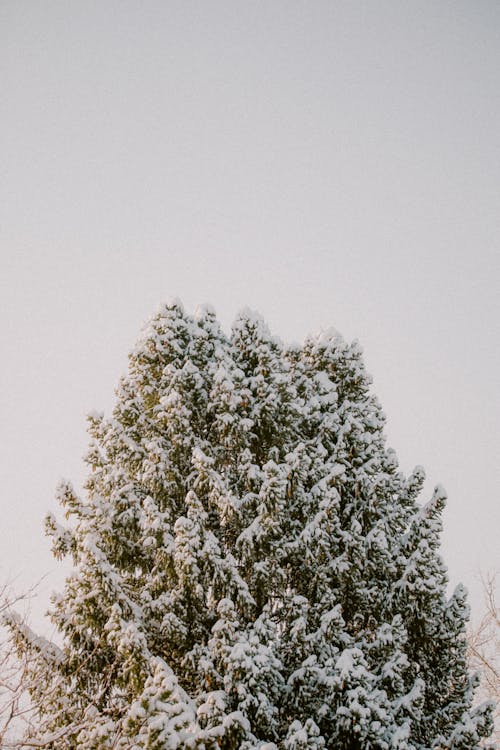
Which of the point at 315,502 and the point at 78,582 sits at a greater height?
the point at 315,502

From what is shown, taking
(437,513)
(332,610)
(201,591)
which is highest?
(437,513)

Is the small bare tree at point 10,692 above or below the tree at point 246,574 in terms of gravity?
below

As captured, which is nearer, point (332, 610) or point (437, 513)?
point (332, 610)

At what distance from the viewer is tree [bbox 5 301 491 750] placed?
9602mm

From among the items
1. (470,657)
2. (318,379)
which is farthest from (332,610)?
(470,657)

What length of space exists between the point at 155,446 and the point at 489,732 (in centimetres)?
970

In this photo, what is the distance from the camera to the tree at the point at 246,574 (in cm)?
960

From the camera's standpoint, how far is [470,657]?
2145cm

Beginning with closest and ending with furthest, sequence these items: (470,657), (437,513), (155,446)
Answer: (155,446)
(437,513)
(470,657)

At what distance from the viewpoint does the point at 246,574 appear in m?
11.6

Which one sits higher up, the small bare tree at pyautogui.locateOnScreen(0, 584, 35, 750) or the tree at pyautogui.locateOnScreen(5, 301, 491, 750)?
the tree at pyautogui.locateOnScreen(5, 301, 491, 750)

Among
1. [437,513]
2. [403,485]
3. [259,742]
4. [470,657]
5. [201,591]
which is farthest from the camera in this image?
[470,657]

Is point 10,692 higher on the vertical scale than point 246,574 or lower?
lower

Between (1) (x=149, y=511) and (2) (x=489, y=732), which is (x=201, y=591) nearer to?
(1) (x=149, y=511)
